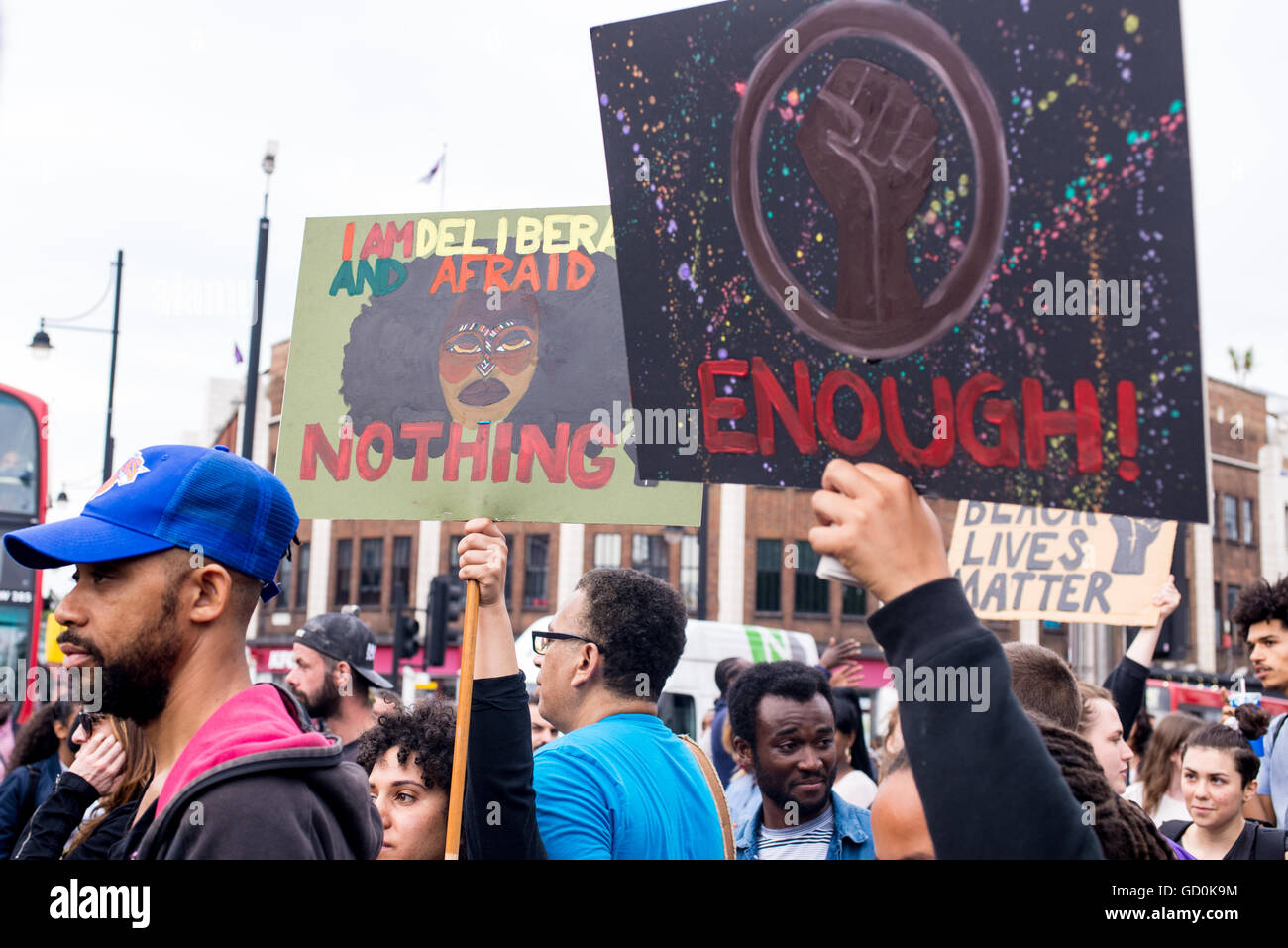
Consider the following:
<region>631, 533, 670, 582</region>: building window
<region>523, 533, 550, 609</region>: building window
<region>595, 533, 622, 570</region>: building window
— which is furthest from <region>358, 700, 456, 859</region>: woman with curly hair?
<region>523, 533, 550, 609</region>: building window

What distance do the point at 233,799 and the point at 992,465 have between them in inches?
47.3

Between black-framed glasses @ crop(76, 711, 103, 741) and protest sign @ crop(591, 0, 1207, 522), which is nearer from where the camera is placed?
protest sign @ crop(591, 0, 1207, 522)

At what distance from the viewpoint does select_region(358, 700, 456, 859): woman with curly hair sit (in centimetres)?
321

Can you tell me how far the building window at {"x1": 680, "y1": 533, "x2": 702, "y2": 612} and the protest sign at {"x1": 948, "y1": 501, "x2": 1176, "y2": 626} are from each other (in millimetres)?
31170

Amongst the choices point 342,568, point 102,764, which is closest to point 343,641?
point 102,764

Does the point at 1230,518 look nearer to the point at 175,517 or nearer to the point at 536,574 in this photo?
the point at 536,574

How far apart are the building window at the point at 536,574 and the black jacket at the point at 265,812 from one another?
122ft

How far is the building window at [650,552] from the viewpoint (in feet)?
125

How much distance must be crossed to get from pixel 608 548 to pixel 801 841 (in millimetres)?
34570

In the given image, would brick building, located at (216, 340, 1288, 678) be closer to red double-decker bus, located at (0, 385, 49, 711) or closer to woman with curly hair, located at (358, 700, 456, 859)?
red double-decker bus, located at (0, 385, 49, 711)

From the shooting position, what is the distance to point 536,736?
6.19 meters

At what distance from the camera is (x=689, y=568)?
126 ft
